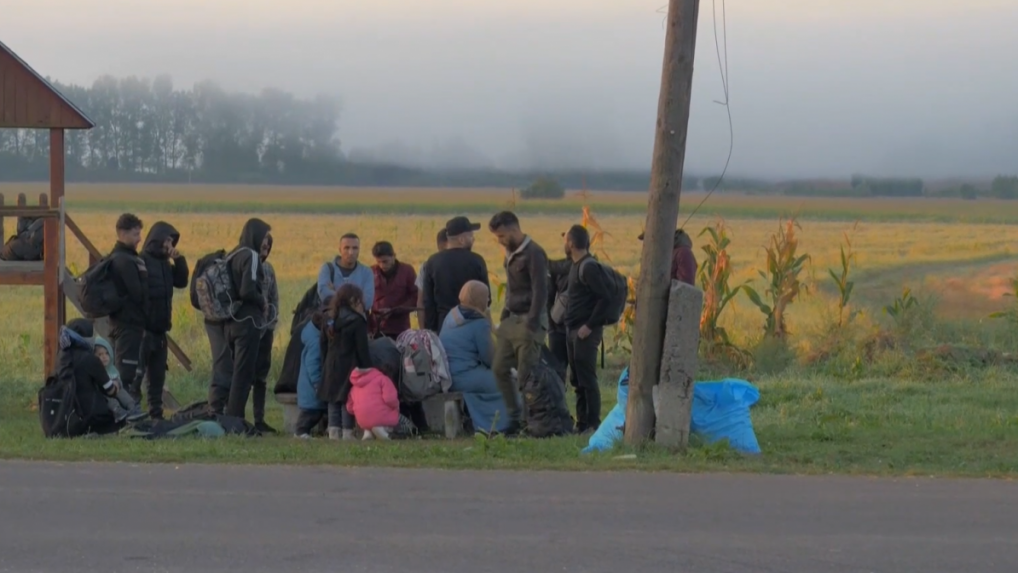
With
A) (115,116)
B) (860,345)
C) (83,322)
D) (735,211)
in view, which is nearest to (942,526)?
(83,322)

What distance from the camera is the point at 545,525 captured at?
23.2 feet

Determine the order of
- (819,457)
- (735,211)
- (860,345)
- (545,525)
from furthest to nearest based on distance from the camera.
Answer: (735,211) → (860,345) → (819,457) → (545,525)

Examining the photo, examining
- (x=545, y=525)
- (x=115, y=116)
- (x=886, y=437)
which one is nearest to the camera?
(x=545, y=525)

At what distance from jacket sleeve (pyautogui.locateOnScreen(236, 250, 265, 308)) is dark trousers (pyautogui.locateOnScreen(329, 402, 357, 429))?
114 centimetres

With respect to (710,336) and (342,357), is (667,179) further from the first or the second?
(710,336)

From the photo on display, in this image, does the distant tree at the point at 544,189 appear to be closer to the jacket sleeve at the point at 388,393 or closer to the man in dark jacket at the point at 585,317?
the man in dark jacket at the point at 585,317

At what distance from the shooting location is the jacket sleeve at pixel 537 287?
33.6 ft

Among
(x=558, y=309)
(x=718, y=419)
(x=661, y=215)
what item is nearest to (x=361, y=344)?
(x=558, y=309)

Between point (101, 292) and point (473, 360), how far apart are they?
3130 millimetres

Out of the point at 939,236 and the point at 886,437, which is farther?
the point at 939,236

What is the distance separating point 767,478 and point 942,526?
57.7 inches

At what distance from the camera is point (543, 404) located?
10.3 meters

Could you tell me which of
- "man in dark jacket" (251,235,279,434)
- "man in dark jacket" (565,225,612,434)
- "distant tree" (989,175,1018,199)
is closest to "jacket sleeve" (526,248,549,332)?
"man in dark jacket" (565,225,612,434)

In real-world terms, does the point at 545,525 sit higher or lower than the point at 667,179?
lower
